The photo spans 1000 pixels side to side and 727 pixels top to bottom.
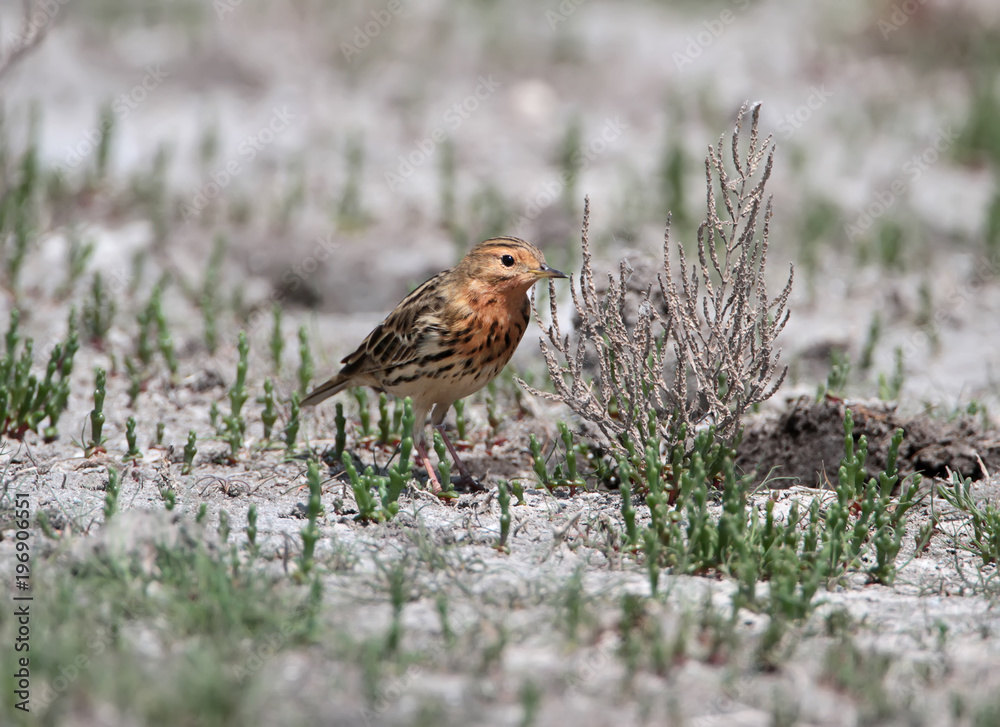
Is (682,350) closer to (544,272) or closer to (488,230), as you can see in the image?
(544,272)

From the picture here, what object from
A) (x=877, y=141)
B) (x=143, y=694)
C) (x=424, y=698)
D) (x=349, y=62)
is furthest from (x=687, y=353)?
(x=349, y=62)

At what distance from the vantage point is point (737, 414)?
5.34 metres

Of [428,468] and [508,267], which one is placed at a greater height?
[508,267]

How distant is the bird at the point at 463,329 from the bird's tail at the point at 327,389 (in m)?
0.40

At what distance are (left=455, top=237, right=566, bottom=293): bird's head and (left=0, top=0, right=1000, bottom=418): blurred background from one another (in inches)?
21.7

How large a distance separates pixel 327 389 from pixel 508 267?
4.49 ft

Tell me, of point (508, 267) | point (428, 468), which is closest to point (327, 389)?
point (428, 468)

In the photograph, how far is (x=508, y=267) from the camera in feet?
20.0

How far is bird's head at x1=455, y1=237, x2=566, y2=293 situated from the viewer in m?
6.08

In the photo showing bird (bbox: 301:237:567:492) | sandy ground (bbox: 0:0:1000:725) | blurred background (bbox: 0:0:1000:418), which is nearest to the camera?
sandy ground (bbox: 0:0:1000:725)

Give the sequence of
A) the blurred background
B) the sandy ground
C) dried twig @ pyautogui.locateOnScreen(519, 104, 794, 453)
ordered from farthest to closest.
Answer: the blurred background, dried twig @ pyautogui.locateOnScreen(519, 104, 794, 453), the sandy ground

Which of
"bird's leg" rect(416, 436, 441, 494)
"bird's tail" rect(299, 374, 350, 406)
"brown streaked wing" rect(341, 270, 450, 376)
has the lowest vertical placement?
"bird's leg" rect(416, 436, 441, 494)

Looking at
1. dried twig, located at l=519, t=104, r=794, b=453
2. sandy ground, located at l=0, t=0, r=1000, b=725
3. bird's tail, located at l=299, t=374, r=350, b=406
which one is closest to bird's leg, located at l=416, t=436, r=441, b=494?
sandy ground, located at l=0, t=0, r=1000, b=725

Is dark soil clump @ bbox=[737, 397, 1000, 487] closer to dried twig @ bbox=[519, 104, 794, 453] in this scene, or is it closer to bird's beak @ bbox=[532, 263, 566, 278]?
dried twig @ bbox=[519, 104, 794, 453]
